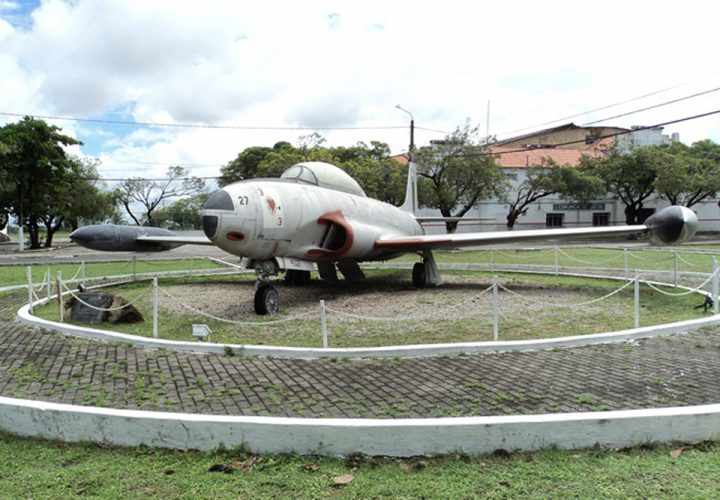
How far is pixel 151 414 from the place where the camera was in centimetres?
440

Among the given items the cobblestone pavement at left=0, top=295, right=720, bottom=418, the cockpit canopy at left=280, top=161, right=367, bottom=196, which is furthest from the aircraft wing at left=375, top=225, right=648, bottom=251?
the cobblestone pavement at left=0, top=295, right=720, bottom=418

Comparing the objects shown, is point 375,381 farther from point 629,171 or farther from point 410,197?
point 629,171

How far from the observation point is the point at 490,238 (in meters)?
13.7

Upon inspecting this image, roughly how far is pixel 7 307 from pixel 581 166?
160 feet

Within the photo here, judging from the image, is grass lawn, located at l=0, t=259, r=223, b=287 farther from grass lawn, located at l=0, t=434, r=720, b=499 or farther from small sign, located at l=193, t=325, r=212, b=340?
grass lawn, located at l=0, t=434, r=720, b=499

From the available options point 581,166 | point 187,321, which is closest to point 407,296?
point 187,321

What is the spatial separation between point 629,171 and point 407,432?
49.5 m

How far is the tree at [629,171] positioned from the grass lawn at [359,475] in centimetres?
4777

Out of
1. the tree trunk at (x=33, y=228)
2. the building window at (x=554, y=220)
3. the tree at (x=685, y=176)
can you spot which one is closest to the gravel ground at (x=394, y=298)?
the tree trunk at (x=33, y=228)

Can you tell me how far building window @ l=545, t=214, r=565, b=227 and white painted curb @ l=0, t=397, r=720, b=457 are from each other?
180ft

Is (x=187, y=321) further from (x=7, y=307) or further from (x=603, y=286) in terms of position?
(x=603, y=286)

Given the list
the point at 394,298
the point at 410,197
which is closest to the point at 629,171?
the point at 410,197

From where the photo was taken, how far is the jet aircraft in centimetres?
984

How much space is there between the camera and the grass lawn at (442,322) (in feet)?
27.0
